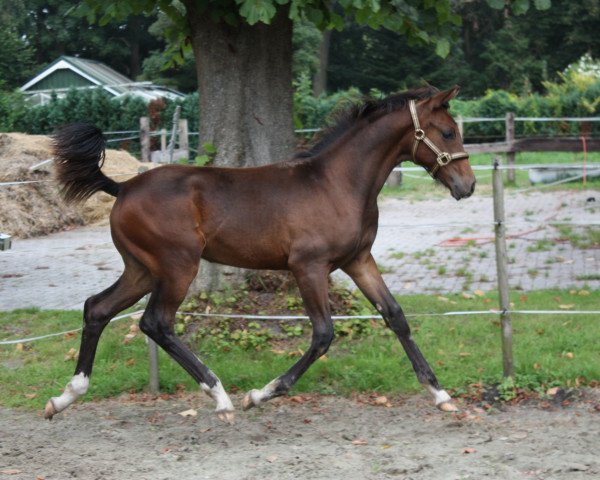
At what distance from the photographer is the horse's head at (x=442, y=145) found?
18.6 feet

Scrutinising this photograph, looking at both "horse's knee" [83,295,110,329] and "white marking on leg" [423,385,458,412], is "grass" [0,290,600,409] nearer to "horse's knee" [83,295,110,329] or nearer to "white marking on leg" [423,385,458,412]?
"white marking on leg" [423,385,458,412]

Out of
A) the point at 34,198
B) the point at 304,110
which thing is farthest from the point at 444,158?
the point at 304,110

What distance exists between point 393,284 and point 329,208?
15.0 ft

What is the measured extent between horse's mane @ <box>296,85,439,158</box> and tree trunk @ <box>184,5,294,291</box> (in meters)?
1.66

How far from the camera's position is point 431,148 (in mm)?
5688

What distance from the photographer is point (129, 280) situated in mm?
5934

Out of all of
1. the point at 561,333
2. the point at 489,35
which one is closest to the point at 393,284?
the point at 561,333

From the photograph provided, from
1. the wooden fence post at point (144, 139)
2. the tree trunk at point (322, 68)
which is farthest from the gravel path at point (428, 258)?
the tree trunk at point (322, 68)

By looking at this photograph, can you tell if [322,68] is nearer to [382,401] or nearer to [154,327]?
[382,401]

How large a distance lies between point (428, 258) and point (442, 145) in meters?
6.21

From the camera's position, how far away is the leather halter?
18.6ft

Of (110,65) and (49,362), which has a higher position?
(110,65)

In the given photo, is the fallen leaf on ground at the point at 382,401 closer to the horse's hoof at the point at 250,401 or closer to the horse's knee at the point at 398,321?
the horse's knee at the point at 398,321

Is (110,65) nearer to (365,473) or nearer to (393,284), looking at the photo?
(393,284)
